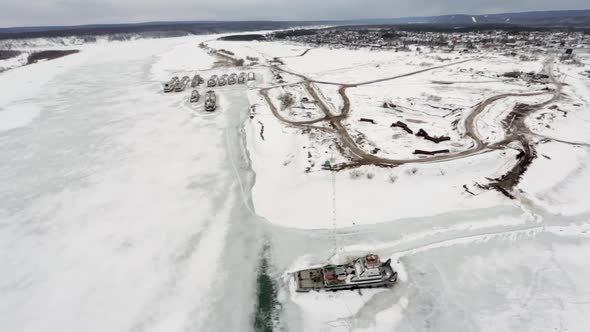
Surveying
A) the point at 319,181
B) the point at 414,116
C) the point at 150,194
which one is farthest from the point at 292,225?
the point at 414,116

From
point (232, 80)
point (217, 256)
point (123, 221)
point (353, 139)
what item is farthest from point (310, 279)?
point (232, 80)

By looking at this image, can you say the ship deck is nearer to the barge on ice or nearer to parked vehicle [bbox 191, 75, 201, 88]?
the barge on ice

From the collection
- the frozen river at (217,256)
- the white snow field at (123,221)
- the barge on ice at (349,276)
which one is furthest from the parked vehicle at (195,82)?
the barge on ice at (349,276)

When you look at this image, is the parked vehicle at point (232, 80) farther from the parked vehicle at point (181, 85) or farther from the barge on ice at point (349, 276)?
the barge on ice at point (349, 276)

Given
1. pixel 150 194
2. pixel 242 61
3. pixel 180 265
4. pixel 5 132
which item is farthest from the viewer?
pixel 242 61

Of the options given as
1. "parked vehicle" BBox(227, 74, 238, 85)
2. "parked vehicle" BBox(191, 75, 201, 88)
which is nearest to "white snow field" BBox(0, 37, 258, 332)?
"parked vehicle" BBox(191, 75, 201, 88)

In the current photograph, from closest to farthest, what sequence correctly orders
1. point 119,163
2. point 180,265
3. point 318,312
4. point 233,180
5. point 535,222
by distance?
point 318,312 → point 180,265 → point 535,222 → point 233,180 → point 119,163

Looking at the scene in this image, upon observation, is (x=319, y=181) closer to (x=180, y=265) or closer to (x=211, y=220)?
(x=211, y=220)
